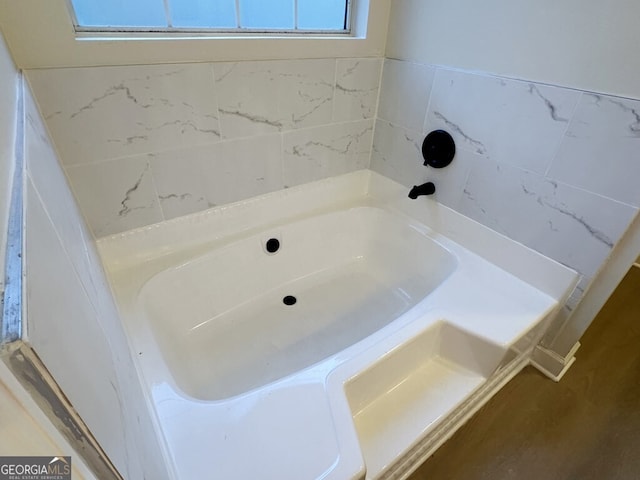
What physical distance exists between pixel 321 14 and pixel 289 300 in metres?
1.22

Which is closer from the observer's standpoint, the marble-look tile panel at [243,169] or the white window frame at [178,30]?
the white window frame at [178,30]

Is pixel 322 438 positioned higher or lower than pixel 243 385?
higher

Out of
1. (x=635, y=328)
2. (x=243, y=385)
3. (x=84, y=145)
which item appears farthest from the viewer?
(x=635, y=328)

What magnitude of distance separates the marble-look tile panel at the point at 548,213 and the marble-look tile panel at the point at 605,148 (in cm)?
4

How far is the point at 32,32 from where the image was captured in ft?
2.78

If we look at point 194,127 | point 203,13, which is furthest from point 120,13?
point 194,127

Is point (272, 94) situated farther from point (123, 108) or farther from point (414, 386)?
point (414, 386)

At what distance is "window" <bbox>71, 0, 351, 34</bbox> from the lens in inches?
37.9

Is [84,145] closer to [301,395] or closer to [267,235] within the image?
[267,235]

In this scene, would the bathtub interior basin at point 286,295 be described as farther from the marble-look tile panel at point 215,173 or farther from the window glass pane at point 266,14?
the window glass pane at point 266,14

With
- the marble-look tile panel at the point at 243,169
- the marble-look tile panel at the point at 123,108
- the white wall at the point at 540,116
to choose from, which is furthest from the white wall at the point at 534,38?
the marble-look tile panel at the point at 123,108

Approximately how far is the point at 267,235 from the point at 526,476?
129 centimetres

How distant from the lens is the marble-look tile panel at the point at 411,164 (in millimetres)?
1354

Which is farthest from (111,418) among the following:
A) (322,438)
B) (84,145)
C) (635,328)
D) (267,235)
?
(635,328)
